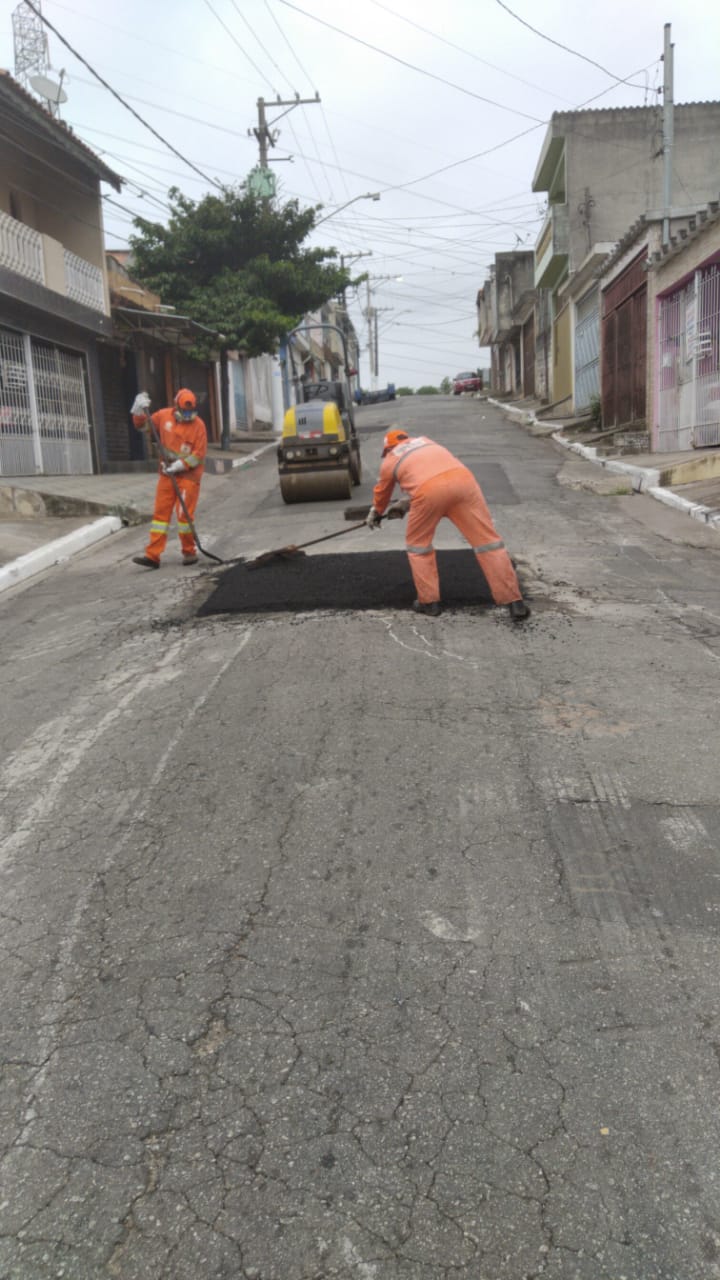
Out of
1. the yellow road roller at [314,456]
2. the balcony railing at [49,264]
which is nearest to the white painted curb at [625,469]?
the yellow road roller at [314,456]

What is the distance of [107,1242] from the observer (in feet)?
6.43

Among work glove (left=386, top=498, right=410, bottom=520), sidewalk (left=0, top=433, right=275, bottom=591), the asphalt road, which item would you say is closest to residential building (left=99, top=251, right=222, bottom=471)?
sidewalk (left=0, top=433, right=275, bottom=591)

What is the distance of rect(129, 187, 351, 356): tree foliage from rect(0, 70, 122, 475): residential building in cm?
419

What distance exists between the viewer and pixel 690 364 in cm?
1469

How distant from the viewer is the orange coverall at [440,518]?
640 cm

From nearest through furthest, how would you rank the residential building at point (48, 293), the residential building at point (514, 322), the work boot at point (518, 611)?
the work boot at point (518, 611) → the residential building at point (48, 293) → the residential building at point (514, 322)

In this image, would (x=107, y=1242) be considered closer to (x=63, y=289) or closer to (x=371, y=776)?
(x=371, y=776)

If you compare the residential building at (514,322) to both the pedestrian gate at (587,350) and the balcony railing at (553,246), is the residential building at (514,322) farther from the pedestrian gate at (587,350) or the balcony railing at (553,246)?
the pedestrian gate at (587,350)

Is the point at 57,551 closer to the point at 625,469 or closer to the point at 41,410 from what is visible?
the point at 41,410

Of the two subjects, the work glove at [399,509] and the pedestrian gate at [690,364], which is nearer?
the work glove at [399,509]

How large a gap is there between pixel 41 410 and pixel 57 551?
6.93 metres

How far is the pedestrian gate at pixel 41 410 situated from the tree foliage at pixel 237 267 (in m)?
5.34

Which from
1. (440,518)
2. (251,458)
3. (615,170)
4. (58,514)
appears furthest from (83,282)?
(615,170)

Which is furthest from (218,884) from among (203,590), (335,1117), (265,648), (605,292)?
(605,292)
